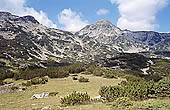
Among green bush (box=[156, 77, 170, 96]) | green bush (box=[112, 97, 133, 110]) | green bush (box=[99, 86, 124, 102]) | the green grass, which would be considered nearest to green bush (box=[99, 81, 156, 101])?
green bush (box=[99, 86, 124, 102])

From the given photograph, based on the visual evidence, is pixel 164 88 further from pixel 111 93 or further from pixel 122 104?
pixel 122 104

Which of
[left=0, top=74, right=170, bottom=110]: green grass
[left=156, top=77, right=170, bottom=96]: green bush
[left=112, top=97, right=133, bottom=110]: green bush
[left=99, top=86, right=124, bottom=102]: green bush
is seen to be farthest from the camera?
[left=156, top=77, right=170, bottom=96]: green bush

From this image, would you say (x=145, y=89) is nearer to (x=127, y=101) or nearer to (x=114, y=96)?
(x=114, y=96)

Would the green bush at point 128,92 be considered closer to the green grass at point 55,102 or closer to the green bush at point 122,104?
the green grass at point 55,102

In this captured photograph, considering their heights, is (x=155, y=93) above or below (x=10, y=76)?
below

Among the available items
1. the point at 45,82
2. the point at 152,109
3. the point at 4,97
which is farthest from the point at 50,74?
the point at 152,109

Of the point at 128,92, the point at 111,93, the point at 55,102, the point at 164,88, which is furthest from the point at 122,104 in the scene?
the point at 55,102

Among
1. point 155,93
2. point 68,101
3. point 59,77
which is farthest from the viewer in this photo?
point 59,77

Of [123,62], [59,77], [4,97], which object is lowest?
[4,97]

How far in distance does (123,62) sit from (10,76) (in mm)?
58654

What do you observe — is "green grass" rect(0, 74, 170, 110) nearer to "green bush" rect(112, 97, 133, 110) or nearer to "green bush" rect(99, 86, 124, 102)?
"green bush" rect(112, 97, 133, 110)

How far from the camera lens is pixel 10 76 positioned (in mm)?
53000

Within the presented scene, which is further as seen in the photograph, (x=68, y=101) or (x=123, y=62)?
(x=123, y=62)

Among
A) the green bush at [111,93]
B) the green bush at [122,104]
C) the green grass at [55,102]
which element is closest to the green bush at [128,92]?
the green bush at [111,93]
